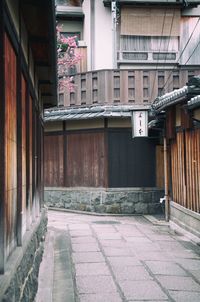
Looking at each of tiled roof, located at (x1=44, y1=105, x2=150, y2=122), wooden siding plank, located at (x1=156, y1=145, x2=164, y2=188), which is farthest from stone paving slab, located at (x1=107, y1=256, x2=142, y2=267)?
wooden siding plank, located at (x1=156, y1=145, x2=164, y2=188)

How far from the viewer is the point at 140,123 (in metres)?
15.5

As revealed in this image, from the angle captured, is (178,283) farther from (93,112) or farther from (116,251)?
(93,112)

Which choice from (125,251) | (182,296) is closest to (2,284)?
(182,296)

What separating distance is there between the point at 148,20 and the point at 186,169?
9519mm

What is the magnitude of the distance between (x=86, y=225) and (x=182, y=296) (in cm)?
818

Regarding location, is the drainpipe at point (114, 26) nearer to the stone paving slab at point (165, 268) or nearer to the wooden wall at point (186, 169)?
the wooden wall at point (186, 169)

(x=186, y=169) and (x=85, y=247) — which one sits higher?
(x=186, y=169)

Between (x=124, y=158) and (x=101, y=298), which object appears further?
(x=124, y=158)

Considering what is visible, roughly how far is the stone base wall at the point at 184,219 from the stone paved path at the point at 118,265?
37cm

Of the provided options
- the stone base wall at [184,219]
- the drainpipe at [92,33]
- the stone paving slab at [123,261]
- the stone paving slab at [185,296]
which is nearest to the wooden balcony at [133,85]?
the drainpipe at [92,33]

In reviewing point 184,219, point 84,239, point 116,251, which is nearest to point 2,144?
point 116,251

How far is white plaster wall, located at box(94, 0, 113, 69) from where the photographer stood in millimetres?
19609

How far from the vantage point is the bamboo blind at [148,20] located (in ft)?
63.8

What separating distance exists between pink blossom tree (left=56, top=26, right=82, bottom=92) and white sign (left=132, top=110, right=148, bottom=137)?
326 cm
